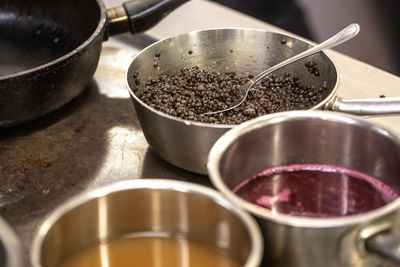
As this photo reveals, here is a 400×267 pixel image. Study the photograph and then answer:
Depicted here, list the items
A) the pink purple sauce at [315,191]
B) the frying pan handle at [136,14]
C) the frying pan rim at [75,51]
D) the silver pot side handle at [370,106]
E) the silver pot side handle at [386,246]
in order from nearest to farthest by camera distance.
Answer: the silver pot side handle at [386,246] → the pink purple sauce at [315,191] → the silver pot side handle at [370,106] → the frying pan rim at [75,51] → the frying pan handle at [136,14]

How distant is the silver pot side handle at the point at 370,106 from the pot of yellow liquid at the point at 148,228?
44cm

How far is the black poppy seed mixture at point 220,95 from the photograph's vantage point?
52.2 inches

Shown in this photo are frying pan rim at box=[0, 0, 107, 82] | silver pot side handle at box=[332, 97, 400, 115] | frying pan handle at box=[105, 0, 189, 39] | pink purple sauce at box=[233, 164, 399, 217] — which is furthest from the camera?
frying pan handle at box=[105, 0, 189, 39]

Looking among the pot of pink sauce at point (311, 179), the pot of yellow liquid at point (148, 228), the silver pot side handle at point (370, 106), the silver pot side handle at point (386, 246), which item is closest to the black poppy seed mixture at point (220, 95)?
the silver pot side handle at point (370, 106)

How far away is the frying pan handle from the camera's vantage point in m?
1.65

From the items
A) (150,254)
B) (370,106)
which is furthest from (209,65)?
(150,254)

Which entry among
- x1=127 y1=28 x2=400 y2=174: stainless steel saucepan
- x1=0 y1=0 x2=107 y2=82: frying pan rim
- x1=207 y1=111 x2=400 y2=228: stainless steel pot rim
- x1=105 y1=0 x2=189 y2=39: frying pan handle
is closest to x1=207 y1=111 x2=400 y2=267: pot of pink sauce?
x1=207 y1=111 x2=400 y2=228: stainless steel pot rim

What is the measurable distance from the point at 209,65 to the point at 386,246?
81 centimetres

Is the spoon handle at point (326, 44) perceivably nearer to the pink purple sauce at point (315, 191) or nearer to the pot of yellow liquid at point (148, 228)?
the pink purple sauce at point (315, 191)

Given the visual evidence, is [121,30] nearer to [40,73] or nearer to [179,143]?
[40,73]

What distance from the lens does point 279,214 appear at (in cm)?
95

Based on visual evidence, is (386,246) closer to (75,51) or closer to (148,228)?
(148,228)

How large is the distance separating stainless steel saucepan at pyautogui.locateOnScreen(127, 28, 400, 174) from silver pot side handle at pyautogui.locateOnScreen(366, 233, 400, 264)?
391mm

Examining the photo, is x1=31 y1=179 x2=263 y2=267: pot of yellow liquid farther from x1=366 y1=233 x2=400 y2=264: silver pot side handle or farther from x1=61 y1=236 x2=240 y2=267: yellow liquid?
x1=366 y1=233 x2=400 y2=264: silver pot side handle
